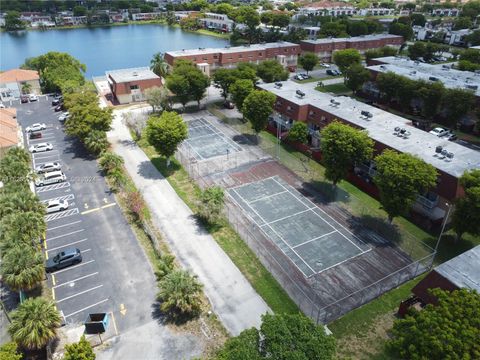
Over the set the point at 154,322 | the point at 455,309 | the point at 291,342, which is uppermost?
the point at 455,309

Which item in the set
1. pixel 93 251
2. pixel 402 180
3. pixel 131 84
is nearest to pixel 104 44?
pixel 131 84

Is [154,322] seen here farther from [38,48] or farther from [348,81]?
[38,48]

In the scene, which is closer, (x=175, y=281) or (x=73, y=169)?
(x=175, y=281)

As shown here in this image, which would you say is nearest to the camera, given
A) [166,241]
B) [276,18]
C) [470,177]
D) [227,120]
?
[470,177]

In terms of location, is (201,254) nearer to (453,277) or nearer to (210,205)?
(210,205)

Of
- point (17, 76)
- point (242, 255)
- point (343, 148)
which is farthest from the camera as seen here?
point (17, 76)

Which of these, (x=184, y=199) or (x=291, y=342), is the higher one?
(x=291, y=342)

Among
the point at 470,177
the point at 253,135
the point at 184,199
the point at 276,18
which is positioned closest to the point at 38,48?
the point at 276,18
